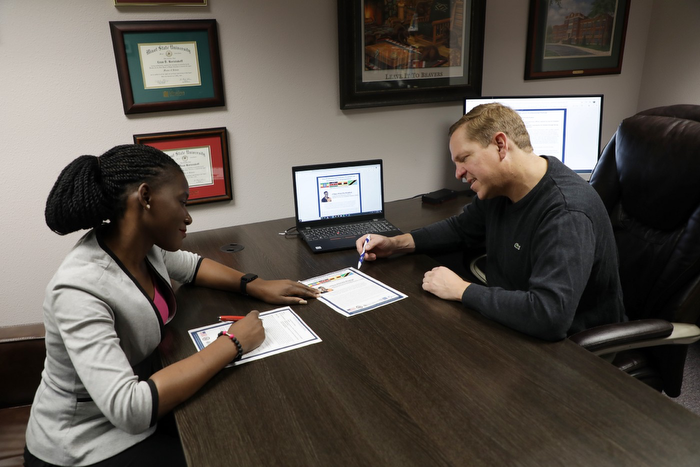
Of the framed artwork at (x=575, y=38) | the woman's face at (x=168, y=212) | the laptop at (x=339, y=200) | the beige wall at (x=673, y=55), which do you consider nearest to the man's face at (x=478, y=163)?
the laptop at (x=339, y=200)

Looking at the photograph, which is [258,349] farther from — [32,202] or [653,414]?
[32,202]

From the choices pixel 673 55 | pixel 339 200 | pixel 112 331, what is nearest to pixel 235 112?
pixel 339 200

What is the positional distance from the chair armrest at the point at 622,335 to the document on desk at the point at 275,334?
2.14 ft

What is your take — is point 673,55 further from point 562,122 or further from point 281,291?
point 281,291

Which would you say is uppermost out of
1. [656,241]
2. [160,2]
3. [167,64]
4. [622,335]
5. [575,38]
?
[160,2]

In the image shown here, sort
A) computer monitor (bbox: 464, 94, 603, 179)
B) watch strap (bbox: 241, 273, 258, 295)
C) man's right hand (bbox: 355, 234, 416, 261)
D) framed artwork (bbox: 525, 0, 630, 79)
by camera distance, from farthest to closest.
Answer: framed artwork (bbox: 525, 0, 630, 79)
computer monitor (bbox: 464, 94, 603, 179)
man's right hand (bbox: 355, 234, 416, 261)
watch strap (bbox: 241, 273, 258, 295)

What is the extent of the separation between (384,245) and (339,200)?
1.22 feet

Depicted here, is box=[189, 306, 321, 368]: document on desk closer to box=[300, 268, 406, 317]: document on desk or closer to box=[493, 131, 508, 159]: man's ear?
box=[300, 268, 406, 317]: document on desk

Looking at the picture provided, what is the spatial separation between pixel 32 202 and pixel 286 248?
93cm

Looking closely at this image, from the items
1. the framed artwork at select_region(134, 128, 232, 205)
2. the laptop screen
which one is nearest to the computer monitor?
the laptop screen

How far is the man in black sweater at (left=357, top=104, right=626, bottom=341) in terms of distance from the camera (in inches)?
44.9

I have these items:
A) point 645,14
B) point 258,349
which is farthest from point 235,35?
point 645,14

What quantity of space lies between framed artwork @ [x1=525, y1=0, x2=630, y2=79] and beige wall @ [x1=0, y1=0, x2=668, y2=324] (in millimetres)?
71

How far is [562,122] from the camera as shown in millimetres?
2312
